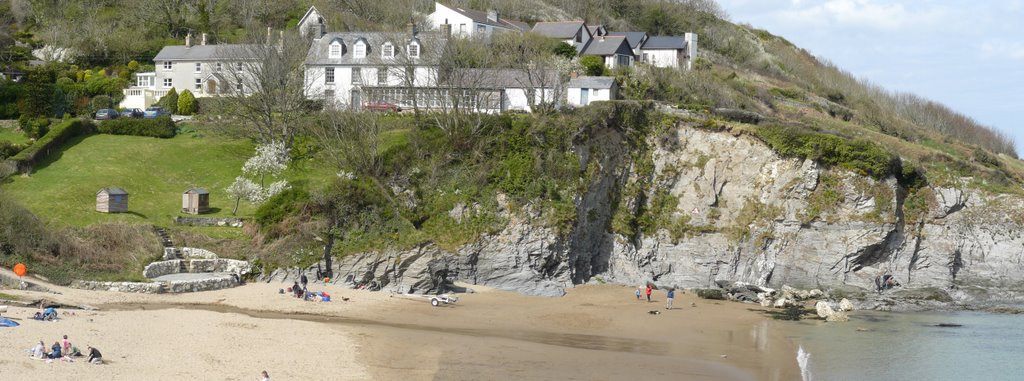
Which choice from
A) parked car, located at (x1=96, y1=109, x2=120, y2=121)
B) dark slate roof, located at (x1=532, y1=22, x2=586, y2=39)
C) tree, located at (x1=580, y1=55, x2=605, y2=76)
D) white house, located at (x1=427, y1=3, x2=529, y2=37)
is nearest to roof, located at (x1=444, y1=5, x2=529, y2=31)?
white house, located at (x1=427, y1=3, x2=529, y2=37)

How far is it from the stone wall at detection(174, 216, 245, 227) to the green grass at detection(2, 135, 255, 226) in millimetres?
732

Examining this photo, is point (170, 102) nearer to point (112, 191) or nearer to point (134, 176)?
point (134, 176)

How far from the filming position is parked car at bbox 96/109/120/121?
195 ft

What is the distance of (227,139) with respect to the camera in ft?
188

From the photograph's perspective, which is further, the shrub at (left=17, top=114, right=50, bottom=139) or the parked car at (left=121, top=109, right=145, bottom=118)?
the parked car at (left=121, top=109, right=145, bottom=118)

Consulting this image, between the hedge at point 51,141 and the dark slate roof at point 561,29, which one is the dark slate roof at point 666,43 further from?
the hedge at point 51,141

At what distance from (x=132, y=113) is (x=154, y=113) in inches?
51.1

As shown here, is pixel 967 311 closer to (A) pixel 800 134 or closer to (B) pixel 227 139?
(A) pixel 800 134

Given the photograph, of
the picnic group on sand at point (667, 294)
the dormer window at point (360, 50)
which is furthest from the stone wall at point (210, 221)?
the picnic group on sand at point (667, 294)

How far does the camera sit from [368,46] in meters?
61.5

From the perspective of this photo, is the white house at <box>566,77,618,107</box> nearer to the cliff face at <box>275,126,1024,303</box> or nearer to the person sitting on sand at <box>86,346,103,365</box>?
the cliff face at <box>275,126,1024,303</box>

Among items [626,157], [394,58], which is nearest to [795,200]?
[626,157]

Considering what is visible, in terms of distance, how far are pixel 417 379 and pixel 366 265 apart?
51.2 ft

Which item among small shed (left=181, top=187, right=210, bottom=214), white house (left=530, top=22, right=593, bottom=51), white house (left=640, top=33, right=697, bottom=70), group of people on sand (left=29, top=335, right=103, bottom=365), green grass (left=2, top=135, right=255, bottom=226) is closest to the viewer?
group of people on sand (left=29, top=335, right=103, bottom=365)
